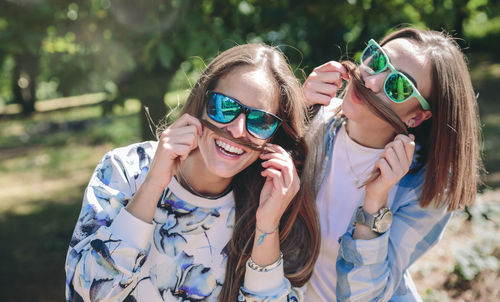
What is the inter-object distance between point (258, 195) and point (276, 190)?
0.24m

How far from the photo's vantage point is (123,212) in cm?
180

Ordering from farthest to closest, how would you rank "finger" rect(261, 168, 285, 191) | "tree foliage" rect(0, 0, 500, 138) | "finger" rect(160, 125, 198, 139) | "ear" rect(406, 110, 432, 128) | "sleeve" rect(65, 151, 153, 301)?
"tree foliage" rect(0, 0, 500, 138) → "ear" rect(406, 110, 432, 128) → "finger" rect(261, 168, 285, 191) → "finger" rect(160, 125, 198, 139) → "sleeve" rect(65, 151, 153, 301)

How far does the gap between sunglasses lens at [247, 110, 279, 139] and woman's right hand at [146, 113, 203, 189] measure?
8.8 inches

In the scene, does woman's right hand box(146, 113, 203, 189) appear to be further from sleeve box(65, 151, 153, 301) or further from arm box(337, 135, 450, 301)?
arm box(337, 135, 450, 301)

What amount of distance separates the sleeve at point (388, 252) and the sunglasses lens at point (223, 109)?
74 cm

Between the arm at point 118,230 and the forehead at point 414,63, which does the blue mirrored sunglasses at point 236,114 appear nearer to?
the arm at point 118,230

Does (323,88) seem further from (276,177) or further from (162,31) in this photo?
(162,31)

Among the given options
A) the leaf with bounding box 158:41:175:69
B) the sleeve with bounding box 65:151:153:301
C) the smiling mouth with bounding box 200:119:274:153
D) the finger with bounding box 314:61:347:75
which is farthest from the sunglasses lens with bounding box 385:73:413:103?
the leaf with bounding box 158:41:175:69

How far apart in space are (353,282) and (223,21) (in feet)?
7.96

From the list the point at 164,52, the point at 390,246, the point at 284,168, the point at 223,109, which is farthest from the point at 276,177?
the point at 164,52

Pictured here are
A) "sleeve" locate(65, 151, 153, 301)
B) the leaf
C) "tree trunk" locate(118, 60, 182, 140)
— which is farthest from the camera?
"tree trunk" locate(118, 60, 182, 140)

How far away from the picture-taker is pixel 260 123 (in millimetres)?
1966

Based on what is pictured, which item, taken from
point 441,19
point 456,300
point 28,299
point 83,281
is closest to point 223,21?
point 441,19

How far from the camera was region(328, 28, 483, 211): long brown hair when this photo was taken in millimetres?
2133
